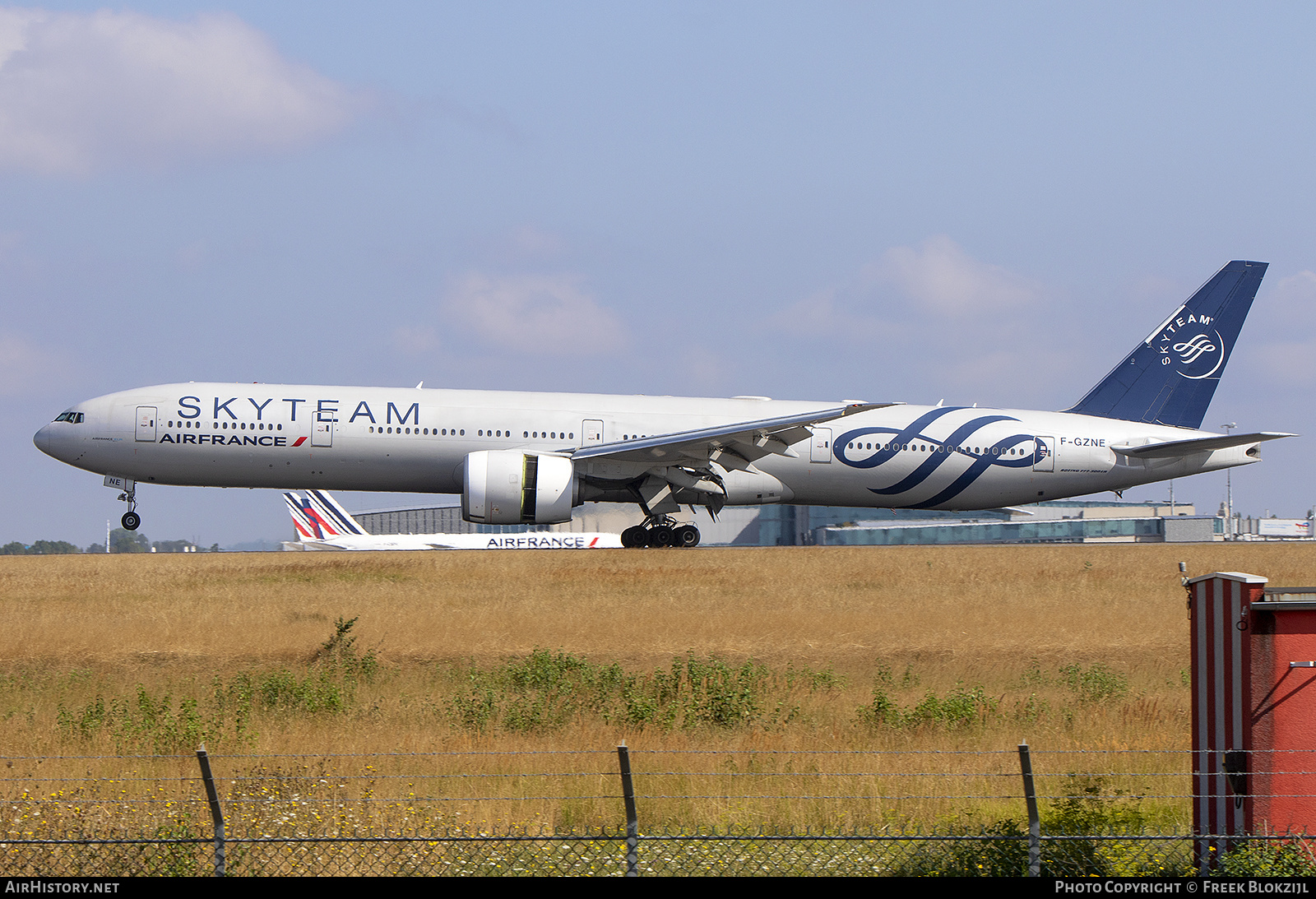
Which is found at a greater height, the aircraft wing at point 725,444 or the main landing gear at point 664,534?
the aircraft wing at point 725,444

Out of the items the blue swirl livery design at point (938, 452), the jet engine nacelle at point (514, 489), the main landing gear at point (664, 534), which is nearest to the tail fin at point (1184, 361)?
the blue swirl livery design at point (938, 452)

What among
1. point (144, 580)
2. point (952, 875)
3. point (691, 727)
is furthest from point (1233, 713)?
point (144, 580)

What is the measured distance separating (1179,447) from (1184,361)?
3.94 m

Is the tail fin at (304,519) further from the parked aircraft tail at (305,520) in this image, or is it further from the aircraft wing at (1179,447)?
the aircraft wing at (1179,447)

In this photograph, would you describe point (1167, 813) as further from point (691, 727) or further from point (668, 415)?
point (668, 415)

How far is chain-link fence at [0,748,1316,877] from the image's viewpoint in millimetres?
9430

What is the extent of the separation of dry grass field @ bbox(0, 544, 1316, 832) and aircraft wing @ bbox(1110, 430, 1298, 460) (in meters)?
6.10

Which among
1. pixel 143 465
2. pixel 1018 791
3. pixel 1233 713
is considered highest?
pixel 143 465

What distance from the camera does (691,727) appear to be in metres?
16.5

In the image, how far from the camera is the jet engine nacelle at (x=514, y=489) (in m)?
29.0

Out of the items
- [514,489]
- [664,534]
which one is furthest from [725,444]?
[514,489]

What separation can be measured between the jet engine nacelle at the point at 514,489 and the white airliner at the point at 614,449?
40 millimetres

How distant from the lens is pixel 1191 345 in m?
37.2
